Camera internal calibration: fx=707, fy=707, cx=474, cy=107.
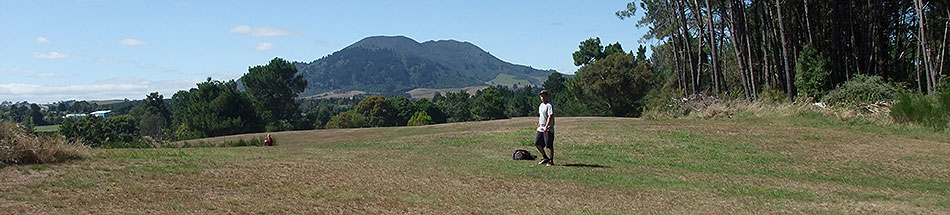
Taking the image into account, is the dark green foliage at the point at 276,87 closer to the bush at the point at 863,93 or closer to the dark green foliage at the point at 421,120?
the dark green foliage at the point at 421,120

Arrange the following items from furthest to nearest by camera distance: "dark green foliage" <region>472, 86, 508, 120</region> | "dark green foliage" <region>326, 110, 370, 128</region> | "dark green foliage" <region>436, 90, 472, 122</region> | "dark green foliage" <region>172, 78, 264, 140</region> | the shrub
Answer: "dark green foliage" <region>436, 90, 472, 122</region>, "dark green foliage" <region>472, 86, 508, 120</region>, "dark green foliage" <region>326, 110, 370, 128</region>, "dark green foliage" <region>172, 78, 264, 140</region>, the shrub

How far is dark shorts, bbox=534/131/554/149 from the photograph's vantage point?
1315 centimetres

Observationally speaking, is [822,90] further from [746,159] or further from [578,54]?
[578,54]

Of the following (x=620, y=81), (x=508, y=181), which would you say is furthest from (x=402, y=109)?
(x=508, y=181)

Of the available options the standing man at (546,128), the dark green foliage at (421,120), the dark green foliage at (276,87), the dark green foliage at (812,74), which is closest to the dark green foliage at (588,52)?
the dark green foliage at (421,120)

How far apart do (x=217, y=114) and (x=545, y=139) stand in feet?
205

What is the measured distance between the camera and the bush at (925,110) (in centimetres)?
2116

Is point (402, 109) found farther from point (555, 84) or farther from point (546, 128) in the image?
point (546, 128)

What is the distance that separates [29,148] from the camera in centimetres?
1009

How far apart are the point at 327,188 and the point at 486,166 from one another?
4.22m

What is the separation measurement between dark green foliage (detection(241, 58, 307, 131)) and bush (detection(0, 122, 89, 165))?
80.6m

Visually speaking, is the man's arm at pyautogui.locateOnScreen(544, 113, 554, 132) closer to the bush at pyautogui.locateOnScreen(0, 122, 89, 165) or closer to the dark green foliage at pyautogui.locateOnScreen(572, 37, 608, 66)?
the bush at pyautogui.locateOnScreen(0, 122, 89, 165)

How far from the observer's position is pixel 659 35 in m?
49.8

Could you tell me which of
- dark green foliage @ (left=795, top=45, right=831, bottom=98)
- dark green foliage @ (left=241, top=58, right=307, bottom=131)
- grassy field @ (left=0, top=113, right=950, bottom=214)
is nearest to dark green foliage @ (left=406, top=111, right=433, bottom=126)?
dark green foliage @ (left=241, top=58, right=307, bottom=131)
